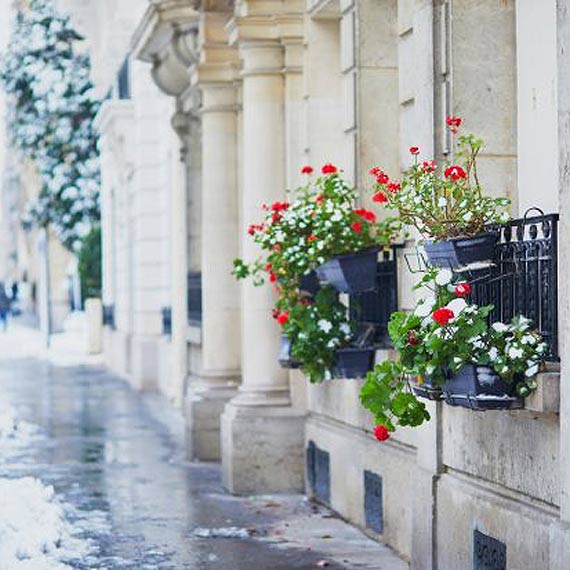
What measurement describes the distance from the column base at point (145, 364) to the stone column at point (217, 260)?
32.3 feet

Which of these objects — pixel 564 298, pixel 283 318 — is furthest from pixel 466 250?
pixel 283 318

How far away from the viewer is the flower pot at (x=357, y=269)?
11.1 metres

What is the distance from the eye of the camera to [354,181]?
12.1 m

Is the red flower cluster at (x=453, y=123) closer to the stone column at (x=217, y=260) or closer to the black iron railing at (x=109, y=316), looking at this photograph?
the stone column at (x=217, y=260)

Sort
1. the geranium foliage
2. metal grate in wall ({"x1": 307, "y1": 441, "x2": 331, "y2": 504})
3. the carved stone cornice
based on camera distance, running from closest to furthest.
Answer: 1. metal grate in wall ({"x1": 307, "y1": 441, "x2": 331, "y2": 504})
2. the carved stone cornice
3. the geranium foliage

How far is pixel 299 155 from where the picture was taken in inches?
557

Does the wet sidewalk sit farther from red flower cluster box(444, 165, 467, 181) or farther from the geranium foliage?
the geranium foliage

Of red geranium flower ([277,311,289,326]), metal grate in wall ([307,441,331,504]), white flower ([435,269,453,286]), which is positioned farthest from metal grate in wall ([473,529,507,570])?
metal grate in wall ([307,441,331,504])

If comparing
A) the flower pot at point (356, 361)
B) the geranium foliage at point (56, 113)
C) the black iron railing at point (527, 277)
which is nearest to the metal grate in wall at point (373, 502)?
the flower pot at point (356, 361)

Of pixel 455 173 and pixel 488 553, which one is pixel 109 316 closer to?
pixel 455 173

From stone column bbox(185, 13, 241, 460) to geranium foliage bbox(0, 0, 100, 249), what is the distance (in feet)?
83.6

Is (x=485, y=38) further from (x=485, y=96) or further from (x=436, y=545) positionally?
(x=436, y=545)

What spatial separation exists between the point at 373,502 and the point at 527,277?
3.56m

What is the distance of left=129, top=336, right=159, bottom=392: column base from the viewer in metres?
26.4
